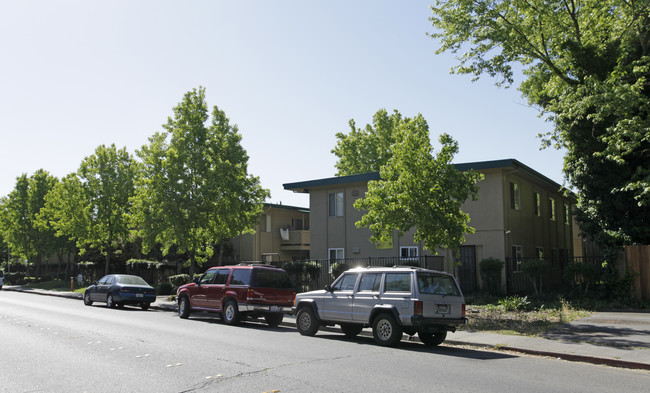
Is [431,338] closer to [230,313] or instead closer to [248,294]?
[248,294]

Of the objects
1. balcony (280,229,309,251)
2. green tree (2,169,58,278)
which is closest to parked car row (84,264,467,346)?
balcony (280,229,309,251)

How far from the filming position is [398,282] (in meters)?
11.7

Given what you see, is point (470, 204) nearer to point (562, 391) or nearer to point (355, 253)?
point (355, 253)

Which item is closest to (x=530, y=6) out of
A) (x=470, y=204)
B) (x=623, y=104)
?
(x=623, y=104)

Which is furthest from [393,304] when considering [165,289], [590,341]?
[165,289]

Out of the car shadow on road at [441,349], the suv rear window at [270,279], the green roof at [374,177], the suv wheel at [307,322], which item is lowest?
the car shadow on road at [441,349]

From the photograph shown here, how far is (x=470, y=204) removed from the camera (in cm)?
2406

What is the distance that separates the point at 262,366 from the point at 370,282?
434 cm

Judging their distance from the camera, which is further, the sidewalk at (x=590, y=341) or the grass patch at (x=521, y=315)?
the grass patch at (x=521, y=315)

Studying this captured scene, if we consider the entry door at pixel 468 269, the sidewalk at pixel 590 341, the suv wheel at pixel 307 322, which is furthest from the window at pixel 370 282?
the entry door at pixel 468 269

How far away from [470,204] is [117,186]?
23891 mm

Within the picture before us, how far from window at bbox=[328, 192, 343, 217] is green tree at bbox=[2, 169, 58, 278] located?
29227 millimetres

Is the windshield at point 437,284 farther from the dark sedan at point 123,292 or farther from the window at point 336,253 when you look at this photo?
the window at point 336,253

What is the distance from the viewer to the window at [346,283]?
12.7 m
